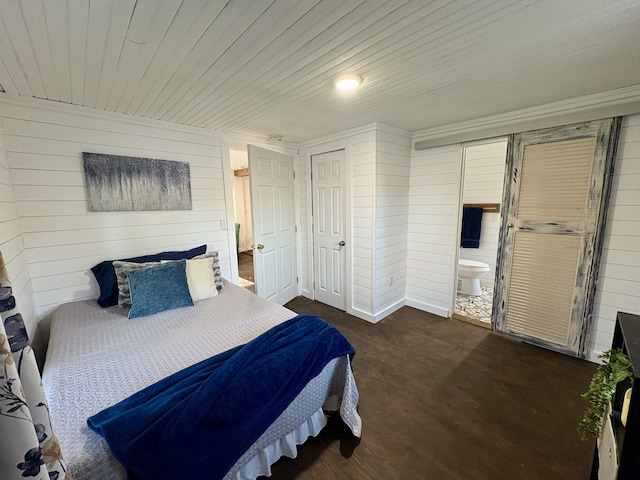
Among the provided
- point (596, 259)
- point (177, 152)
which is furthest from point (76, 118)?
point (596, 259)

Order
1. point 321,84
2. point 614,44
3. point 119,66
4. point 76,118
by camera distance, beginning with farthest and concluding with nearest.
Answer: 1. point 76,118
2. point 321,84
3. point 119,66
4. point 614,44

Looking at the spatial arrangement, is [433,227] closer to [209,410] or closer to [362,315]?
[362,315]

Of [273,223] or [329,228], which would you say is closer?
Answer: [273,223]

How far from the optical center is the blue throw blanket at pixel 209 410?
97 centimetres

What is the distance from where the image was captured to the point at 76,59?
1.46 m

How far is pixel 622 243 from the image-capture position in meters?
2.14

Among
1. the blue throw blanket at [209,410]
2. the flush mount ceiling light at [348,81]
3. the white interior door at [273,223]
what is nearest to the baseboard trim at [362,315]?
the white interior door at [273,223]

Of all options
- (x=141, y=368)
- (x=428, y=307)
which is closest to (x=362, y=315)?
(x=428, y=307)

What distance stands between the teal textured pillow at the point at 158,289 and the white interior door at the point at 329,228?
1.81 metres

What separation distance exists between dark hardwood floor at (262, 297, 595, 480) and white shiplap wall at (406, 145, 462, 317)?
2.16 ft

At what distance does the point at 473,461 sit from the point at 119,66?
3042mm

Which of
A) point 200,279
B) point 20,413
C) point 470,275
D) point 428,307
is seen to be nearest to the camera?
point 20,413

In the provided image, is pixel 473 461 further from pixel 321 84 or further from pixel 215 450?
pixel 321 84

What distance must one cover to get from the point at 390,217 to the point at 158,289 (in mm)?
2445
